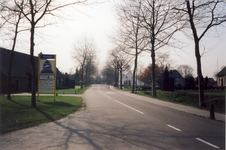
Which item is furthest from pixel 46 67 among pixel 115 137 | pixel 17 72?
pixel 17 72

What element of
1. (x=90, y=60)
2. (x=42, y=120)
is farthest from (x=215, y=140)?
(x=90, y=60)

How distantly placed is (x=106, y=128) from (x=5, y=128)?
394 centimetres

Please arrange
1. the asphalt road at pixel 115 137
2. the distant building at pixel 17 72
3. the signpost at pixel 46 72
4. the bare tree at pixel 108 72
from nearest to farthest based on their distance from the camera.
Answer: the asphalt road at pixel 115 137
the signpost at pixel 46 72
the distant building at pixel 17 72
the bare tree at pixel 108 72

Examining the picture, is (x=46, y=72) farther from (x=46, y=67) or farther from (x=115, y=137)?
(x=115, y=137)

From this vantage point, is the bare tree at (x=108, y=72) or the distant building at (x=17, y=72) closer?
the distant building at (x=17, y=72)

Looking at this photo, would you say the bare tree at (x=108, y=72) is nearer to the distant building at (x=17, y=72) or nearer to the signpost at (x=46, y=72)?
the distant building at (x=17, y=72)

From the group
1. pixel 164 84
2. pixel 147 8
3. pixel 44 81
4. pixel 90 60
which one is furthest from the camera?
pixel 90 60

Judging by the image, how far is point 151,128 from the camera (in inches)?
280

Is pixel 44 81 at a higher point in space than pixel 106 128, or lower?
higher

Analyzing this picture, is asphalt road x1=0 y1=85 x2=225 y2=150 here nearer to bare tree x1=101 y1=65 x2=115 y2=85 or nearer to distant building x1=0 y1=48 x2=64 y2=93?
distant building x1=0 y1=48 x2=64 y2=93

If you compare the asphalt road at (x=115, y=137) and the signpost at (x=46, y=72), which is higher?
the signpost at (x=46, y=72)

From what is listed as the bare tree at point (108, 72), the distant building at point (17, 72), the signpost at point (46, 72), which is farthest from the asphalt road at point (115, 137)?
the bare tree at point (108, 72)

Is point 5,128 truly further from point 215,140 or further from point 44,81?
point 44,81

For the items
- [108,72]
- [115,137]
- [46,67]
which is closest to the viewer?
[115,137]
